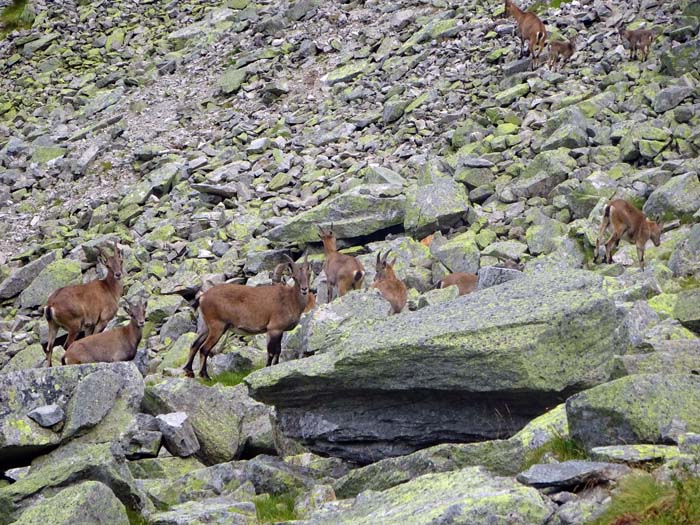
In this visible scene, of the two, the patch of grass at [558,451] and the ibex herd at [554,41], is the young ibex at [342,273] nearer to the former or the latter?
the ibex herd at [554,41]

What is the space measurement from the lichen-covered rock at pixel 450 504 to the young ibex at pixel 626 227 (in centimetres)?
1096

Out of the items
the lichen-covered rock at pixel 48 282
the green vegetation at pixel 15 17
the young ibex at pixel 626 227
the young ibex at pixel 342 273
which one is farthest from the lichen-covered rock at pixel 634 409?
the green vegetation at pixel 15 17

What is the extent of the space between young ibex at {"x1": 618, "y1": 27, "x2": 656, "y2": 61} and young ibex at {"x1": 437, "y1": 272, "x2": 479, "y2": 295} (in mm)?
11104

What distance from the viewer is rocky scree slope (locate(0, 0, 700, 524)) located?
8680mm

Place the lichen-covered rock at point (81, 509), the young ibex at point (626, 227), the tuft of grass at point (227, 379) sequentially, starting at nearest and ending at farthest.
A: the lichen-covered rock at point (81, 509) → the tuft of grass at point (227, 379) → the young ibex at point (626, 227)

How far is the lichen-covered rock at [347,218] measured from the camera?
22.1 metres

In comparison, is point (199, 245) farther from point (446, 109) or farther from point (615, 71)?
point (615, 71)

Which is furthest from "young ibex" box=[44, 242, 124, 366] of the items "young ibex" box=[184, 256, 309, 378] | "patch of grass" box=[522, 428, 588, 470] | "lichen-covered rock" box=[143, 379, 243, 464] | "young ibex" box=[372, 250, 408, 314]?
"patch of grass" box=[522, 428, 588, 470]

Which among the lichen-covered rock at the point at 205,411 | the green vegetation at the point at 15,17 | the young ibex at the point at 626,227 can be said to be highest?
the lichen-covered rock at the point at 205,411

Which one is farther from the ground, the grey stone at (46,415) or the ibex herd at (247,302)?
the grey stone at (46,415)

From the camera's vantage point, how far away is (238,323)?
54.9 feet

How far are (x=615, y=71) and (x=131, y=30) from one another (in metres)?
22.4

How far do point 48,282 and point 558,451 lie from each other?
18827mm

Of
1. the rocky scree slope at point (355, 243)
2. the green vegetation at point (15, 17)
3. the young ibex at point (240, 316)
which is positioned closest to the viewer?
the rocky scree slope at point (355, 243)
